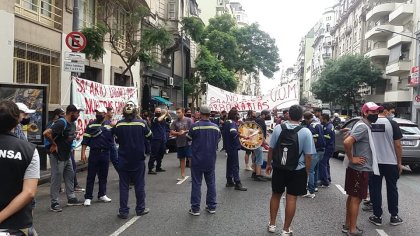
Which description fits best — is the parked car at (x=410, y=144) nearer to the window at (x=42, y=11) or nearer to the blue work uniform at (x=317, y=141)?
the blue work uniform at (x=317, y=141)

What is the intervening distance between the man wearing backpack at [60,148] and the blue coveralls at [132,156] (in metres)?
1.02

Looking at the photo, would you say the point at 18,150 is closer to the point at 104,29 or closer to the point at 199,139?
the point at 199,139

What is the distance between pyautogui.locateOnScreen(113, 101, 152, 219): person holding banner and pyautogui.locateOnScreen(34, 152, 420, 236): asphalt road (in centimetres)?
43

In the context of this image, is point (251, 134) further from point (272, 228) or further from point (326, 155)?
point (272, 228)

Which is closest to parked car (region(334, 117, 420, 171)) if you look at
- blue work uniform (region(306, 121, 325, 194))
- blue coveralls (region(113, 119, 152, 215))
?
blue work uniform (region(306, 121, 325, 194))

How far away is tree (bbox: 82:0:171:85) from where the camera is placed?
665 inches

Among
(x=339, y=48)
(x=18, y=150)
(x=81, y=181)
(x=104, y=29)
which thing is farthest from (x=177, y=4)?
(x=339, y=48)

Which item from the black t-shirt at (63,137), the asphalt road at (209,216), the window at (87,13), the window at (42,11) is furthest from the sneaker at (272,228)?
the window at (87,13)

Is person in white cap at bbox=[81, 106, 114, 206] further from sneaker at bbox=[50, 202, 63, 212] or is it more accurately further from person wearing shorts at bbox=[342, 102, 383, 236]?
person wearing shorts at bbox=[342, 102, 383, 236]

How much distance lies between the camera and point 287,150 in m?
5.79

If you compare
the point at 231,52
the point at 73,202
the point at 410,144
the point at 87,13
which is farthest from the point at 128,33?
the point at 231,52

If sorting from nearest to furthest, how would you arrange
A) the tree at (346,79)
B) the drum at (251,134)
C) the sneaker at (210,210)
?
1. the sneaker at (210,210)
2. the drum at (251,134)
3. the tree at (346,79)

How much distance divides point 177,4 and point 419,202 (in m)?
28.6

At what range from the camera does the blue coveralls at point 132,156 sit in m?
7.02
